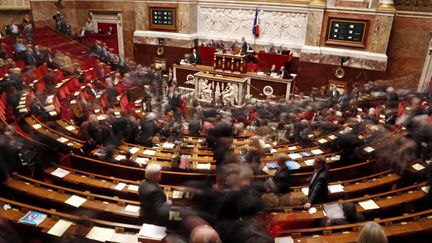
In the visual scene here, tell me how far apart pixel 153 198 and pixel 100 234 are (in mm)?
764

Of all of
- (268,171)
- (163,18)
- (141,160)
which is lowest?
(141,160)

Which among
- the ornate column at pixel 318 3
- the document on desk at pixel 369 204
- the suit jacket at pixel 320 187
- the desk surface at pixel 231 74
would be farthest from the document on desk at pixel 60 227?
the ornate column at pixel 318 3

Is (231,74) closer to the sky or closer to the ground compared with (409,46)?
closer to the ground

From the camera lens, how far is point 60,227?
355 cm

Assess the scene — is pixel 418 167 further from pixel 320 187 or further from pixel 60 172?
pixel 60 172

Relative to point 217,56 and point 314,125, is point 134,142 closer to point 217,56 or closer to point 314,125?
point 314,125

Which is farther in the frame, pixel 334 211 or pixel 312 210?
pixel 312 210

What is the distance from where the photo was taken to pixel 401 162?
518 centimetres

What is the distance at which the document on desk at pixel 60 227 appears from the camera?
11.4ft

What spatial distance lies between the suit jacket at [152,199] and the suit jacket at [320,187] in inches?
84.8

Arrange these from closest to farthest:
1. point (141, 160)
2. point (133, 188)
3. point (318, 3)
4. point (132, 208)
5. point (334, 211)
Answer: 1. point (334, 211)
2. point (132, 208)
3. point (133, 188)
4. point (141, 160)
5. point (318, 3)

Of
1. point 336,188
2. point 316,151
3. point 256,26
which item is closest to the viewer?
point 336,188

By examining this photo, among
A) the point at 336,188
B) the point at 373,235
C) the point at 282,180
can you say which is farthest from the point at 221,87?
the point at 373,235

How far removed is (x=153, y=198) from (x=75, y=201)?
1443 millimetres
